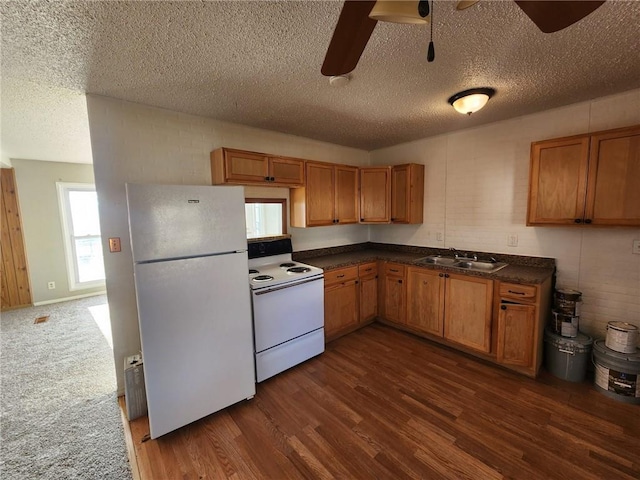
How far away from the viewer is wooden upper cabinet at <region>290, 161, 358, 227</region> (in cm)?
317

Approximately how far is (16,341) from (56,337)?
41 cm

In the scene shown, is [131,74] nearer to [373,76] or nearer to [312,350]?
[373,76]

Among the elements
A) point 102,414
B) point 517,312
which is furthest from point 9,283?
point 517,312

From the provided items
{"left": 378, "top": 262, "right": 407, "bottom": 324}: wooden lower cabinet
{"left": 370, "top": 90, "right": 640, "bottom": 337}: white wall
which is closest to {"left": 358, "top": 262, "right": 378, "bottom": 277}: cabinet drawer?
{"left": 378, "top": 262, "right": 407, "bottom": 324}: wooden lower cabinet

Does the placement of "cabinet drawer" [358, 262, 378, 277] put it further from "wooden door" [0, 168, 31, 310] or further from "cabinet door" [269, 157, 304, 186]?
"wooden door" [0, 168, 31, 310]

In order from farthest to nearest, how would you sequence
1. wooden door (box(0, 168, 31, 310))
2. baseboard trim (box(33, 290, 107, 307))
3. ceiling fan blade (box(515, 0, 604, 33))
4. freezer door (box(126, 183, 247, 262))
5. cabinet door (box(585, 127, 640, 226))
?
baseboard trim (box(33, 290, 107, 307)) → wooden door (box(0, 168, 31, 310)) → cabinet door (box(585, 127, 640, 226)) → freezer door (box(126, 183, 247, 262)) → ceiling fan blade (box(515, 0, 604, 33))

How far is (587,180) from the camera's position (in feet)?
7.17

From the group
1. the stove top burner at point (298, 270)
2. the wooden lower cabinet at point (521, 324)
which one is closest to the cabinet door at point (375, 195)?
the stove top burner at point (298, 270)

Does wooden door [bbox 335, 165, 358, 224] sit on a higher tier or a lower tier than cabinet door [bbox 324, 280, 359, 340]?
higher

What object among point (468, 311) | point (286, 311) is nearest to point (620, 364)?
point (468, 311)

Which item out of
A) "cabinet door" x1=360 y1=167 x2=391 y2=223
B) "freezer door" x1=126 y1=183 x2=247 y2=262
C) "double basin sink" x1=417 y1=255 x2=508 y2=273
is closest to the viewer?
"freezer door" x1=126 y1=183 x2=247 y2=262

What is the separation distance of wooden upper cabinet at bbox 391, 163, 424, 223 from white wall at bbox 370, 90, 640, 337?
0.37 ft

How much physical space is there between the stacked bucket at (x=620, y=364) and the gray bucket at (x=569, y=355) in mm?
89

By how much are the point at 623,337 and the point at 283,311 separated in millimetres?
2793
